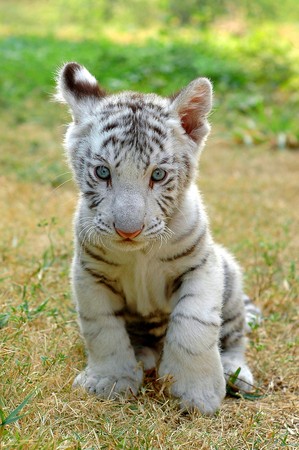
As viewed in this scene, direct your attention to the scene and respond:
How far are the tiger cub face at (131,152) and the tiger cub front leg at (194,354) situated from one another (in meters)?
0.38

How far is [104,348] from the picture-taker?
3.59 m

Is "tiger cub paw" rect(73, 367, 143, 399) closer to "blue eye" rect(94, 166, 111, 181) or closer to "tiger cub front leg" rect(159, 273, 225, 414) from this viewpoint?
"tiger cub front leg" rect(159, 273, 225, 414)

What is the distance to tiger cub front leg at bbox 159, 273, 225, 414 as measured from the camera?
134 inches

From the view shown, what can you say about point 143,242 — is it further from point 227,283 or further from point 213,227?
point 213,227

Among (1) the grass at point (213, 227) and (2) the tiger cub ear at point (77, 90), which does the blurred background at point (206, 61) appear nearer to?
(1) the grass at point (213, 227)

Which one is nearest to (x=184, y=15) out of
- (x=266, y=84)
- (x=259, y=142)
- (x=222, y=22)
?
(x=222, y=22)

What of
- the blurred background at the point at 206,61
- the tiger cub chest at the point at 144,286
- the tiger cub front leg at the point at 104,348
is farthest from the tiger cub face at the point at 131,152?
the blurred background at the point at 206,61

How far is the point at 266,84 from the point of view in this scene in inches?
502

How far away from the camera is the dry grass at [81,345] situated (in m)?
3.07

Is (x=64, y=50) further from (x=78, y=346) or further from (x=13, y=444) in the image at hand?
(x=13, y=444)

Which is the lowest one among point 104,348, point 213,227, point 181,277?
point 213,227

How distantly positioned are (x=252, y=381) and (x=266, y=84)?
31.6ft

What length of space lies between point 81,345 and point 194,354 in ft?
2.75

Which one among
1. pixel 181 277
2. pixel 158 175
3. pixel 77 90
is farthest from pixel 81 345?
pixel 77 90
